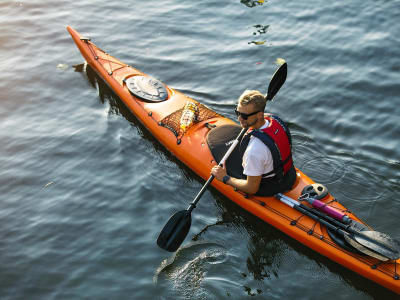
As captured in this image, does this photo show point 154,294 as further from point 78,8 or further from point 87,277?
point 78,8

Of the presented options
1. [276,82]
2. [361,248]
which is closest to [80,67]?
[276,82]

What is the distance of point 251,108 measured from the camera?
4.08 metres

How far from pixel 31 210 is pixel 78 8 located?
6762mm

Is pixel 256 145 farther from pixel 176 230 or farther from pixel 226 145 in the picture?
pixel 176 230

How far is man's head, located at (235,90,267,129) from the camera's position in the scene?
404cm

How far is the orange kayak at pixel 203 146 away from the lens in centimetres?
430

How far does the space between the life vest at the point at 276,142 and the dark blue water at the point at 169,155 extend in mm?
843

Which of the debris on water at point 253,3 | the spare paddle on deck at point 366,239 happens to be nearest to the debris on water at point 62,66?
the debris on water at point 253,3

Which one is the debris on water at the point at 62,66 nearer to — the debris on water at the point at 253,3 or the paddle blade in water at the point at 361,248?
the debris on water at the point at 253,3

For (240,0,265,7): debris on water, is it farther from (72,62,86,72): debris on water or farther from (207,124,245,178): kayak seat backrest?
(207,124,245,178): kayak seat backrest

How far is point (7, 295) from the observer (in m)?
4.61

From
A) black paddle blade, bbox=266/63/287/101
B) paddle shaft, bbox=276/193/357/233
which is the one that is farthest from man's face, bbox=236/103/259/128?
black paddle blade, bbox=266/63/287/101

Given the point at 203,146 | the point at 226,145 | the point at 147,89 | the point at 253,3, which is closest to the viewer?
the point at 226,145

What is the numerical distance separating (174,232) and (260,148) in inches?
55.8
